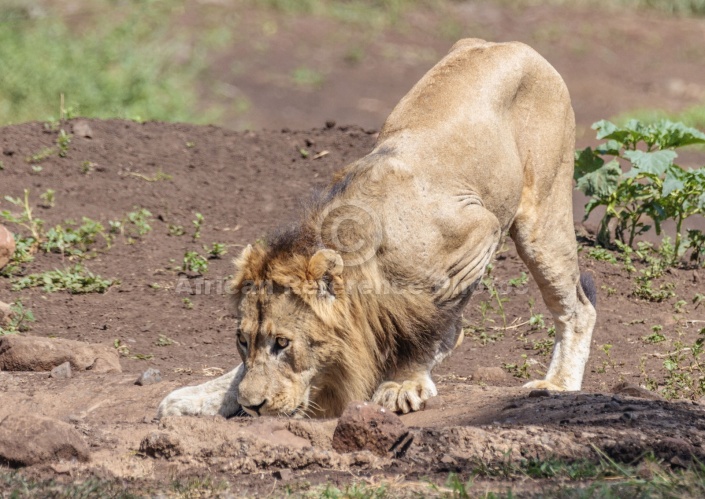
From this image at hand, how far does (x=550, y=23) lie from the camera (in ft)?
63.7

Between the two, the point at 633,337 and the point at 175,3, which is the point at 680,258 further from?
the point at 175,3

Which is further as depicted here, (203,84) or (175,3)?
(175,3)

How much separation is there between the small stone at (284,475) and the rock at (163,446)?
1.41ft

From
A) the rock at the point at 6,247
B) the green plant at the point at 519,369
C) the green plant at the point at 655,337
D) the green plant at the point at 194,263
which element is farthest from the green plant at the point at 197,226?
the green plant at the point at 655,337

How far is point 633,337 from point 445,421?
9.23 feet

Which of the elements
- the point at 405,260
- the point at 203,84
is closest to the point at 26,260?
the point at 405,260

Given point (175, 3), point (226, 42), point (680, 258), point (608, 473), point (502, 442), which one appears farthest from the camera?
point (175, 3)

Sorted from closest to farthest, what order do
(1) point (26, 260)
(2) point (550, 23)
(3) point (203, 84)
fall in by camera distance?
(1) point (26, 260), (3) point (203, 84), (2) point (550, 23)

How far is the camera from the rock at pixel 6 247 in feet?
25.3

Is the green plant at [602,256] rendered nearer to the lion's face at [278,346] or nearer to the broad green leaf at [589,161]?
the broad green leaf at [589,161]

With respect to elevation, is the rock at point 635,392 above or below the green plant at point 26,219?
above

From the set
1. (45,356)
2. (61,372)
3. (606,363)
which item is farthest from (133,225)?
(606,363)

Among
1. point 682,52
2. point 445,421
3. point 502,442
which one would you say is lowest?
point 682,52

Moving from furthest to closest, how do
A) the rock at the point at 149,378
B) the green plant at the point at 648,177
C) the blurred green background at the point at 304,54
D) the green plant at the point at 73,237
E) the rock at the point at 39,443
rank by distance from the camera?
the blurred green background at the point at 304,54 < the green plant at the point at 73,237 < the green plant at the point at 648,177 < the rock at the point at 149,378 < the rock at the point at 39,443
